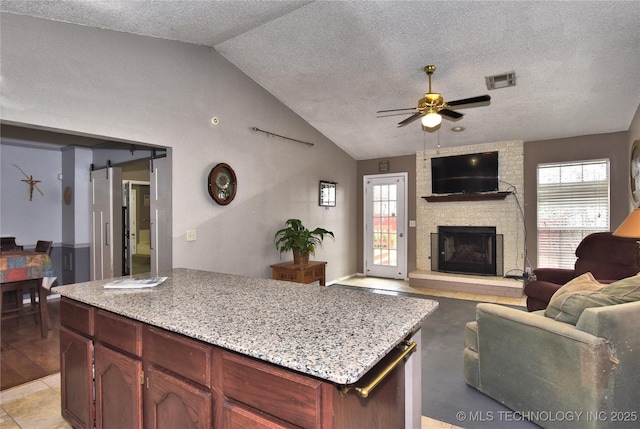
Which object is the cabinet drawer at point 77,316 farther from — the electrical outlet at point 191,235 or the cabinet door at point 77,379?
the electrical outlet at point 191,235

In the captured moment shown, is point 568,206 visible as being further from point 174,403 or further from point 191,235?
point 174,403

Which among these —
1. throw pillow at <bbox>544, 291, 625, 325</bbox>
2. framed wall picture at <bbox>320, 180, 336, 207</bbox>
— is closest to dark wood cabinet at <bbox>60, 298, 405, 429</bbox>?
throw pillow at <bbox>544, 291, 625, 325</bbox>

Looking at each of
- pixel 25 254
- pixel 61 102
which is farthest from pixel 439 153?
pixel 25 254

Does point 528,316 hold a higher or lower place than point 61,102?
lower

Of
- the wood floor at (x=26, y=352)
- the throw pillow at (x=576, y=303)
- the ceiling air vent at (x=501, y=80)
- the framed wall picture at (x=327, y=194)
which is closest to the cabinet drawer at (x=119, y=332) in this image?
the wood floor at (x=26, y=352)

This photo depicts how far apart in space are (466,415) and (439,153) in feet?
15.7

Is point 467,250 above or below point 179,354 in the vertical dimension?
below

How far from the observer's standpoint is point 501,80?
3.88 m

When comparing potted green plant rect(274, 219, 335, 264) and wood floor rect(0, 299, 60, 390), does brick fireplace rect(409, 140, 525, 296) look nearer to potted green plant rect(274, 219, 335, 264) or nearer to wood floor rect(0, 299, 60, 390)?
potted green plant rect(274, 219, 335, 264)

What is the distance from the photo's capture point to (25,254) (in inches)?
146

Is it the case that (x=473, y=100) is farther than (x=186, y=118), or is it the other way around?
(x=186, y=118)

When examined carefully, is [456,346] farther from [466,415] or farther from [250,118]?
[250,118]

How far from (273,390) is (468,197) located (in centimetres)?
551

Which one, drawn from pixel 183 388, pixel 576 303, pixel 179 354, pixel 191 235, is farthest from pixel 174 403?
pixel 191 235
